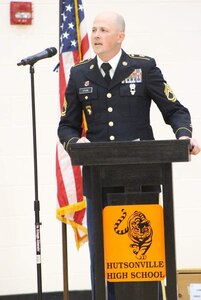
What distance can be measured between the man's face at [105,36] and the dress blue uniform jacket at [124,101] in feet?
0.22

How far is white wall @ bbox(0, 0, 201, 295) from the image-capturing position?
3.91m

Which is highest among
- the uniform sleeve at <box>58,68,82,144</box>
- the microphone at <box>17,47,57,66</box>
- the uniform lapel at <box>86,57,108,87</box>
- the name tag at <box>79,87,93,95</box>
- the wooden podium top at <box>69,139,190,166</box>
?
the microphone at <box>17,47,57,66</box>

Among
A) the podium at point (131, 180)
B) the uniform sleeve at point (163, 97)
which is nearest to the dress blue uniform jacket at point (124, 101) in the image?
the uniform sleeve at point (163, 97)

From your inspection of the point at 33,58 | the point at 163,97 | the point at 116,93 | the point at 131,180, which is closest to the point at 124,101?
the point at 116,93

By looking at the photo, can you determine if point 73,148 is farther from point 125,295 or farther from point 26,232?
point 26,232

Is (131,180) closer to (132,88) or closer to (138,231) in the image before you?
(138,231)

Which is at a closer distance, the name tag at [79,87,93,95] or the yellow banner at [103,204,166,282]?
the yellow banner at [103,204,166,282]

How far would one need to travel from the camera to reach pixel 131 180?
1844 mm

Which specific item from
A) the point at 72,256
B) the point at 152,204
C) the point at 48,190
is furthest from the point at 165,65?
the point at 152,204

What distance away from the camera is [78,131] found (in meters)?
2.37

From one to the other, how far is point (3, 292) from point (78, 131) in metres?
1.96

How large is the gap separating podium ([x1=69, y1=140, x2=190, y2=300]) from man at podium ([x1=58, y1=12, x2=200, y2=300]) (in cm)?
43

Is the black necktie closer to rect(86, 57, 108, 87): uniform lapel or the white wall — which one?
rect(86, 57, 108, 87): uniform lapel

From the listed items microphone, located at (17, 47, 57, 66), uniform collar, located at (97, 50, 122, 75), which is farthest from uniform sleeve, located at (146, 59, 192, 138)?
microphone, located at (17, 47, 57, 66)
